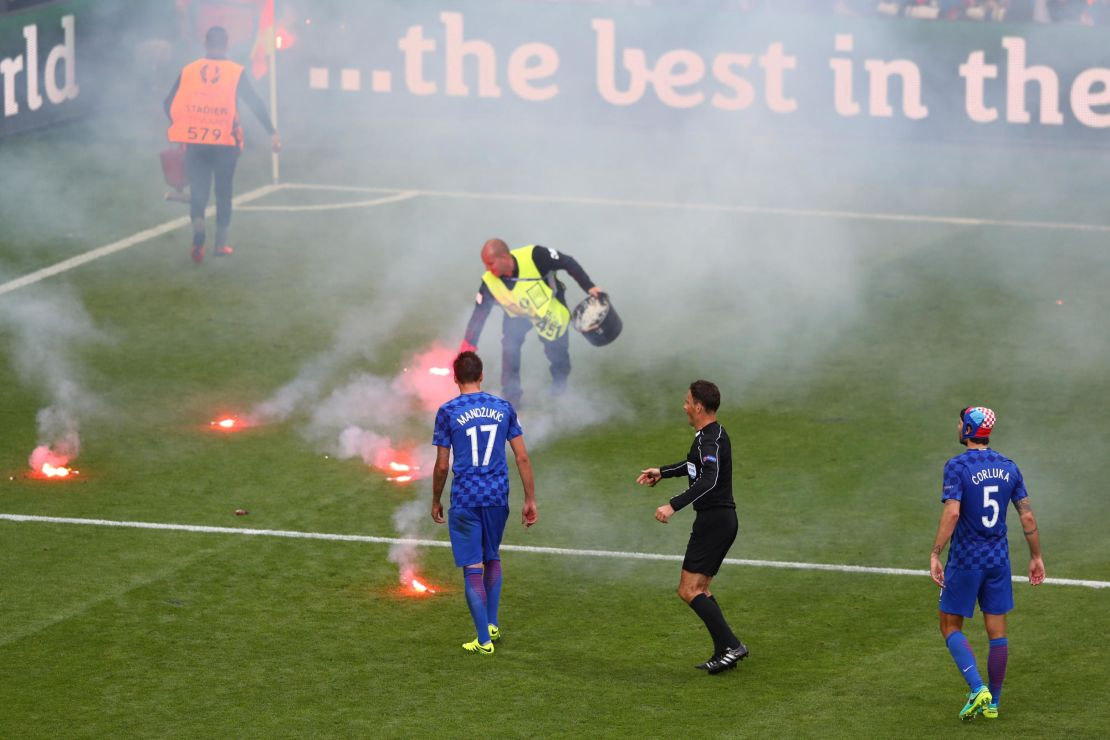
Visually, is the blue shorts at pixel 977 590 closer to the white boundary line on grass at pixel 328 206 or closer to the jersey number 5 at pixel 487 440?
the jersey number 5 at pixel 487 440

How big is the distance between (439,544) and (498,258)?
3.12m

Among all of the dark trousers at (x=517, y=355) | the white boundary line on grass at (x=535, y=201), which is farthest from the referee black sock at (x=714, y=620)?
the white boundary line on grass at (x=535, y=201)

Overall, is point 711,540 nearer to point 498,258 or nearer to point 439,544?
point 439,544

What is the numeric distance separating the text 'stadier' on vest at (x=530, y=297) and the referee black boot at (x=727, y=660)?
558cm

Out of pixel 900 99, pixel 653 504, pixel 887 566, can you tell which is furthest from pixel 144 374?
pixel 900 99

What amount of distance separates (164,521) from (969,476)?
589cm

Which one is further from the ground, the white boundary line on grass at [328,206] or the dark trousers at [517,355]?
the white boundary line on grass at [328,206]

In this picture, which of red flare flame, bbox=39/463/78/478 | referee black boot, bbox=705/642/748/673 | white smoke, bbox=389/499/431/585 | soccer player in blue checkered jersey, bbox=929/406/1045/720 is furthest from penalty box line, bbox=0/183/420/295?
soccer player in blue checkered jersey, bbox=929/406/1045/720

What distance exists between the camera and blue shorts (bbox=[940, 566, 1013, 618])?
10.3m

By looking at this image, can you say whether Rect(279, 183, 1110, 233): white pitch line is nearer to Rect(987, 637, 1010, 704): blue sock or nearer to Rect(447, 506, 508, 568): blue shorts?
Rect(447, 506, 508, 568): blue shorts

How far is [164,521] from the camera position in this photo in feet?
45.1

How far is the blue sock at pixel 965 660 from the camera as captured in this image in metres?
10.3

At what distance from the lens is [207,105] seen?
790 inches

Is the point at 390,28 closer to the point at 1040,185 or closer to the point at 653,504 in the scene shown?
the point at 1040,185
